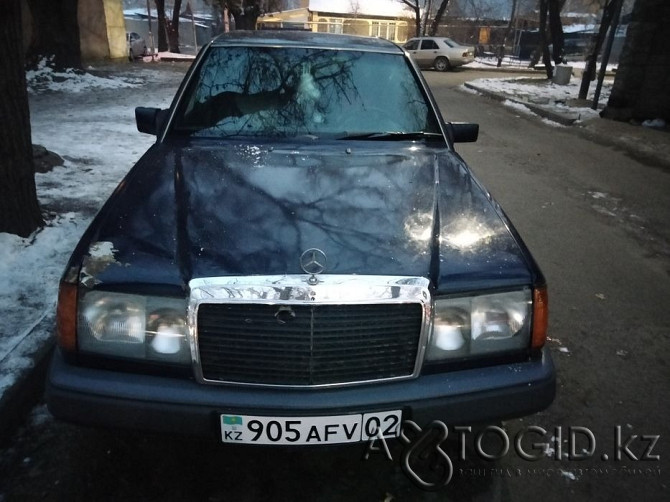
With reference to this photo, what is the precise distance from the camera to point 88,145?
7113 mm

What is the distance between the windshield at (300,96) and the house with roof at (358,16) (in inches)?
1897

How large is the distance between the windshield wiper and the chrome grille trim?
1364 mm

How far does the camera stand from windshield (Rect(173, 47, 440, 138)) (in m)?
2.93

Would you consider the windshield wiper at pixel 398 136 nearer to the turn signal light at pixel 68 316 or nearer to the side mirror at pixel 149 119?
the side mirror at pixel 149 119

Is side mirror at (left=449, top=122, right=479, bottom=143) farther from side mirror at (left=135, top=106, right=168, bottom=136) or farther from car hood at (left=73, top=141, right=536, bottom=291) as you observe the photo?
side mirror at (left=135, top=106, right=168, bottom=136)

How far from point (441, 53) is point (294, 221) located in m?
27.2

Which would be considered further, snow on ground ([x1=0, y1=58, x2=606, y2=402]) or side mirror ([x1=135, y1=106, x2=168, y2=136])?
side mirror ([x1=135, y1=106, x2=168, y2=136])

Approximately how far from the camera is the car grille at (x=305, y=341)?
1689 millimetres

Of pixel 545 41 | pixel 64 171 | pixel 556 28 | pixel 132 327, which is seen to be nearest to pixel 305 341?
pixel 132 327

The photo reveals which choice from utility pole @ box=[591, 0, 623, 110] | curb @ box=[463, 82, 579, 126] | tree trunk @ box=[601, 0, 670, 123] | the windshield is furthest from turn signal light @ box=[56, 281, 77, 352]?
utility pole @ box=[591, 0, 623, 110]

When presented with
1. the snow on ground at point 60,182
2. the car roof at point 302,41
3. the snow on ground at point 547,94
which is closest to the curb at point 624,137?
the snow on ground at point 547,94

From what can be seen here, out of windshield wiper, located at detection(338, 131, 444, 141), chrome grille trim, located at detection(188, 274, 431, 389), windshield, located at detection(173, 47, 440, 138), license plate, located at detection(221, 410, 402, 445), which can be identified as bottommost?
license plate, located at detection(221, 410, 402, 445)

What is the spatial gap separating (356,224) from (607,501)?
4.82 ft

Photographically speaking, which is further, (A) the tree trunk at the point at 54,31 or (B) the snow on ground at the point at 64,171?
(A) the tree trunk at the point at 54,31
